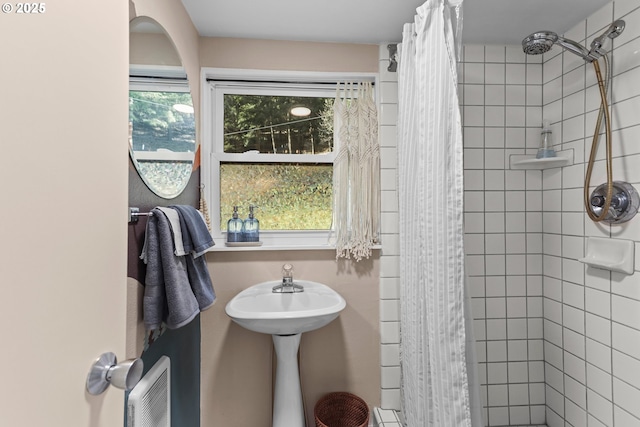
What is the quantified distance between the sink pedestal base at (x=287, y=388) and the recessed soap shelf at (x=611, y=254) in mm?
1432

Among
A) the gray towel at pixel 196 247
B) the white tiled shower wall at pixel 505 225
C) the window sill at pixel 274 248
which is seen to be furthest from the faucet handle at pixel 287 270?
the white tiled shower wall at pixel 505 225

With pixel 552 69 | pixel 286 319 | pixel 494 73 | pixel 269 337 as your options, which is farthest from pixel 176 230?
pixel 552 69

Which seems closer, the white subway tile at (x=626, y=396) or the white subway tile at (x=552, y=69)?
the white subway tile at (x=626, y=396)

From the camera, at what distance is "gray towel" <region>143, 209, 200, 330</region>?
1.02 m

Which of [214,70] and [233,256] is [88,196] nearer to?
[233,256]

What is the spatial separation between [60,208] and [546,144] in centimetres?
207

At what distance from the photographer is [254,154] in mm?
1787

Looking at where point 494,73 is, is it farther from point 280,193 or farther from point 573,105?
point 280,193

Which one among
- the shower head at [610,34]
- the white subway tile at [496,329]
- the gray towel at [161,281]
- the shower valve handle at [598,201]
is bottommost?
the white subway tile at [496,329]

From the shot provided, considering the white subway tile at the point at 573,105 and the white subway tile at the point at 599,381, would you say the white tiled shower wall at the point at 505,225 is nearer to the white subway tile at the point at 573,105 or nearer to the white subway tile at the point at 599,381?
the white subway tile at the point at 573,105

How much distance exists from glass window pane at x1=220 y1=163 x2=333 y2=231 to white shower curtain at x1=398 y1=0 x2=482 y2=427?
2.21ft

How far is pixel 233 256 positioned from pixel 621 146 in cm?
190

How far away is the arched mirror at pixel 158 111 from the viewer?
1.00 m

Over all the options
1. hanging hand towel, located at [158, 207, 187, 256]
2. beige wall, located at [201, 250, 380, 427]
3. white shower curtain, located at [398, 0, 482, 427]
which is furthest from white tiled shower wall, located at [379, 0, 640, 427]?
hanging hand towel, located at [158, 207, 187, 256]
